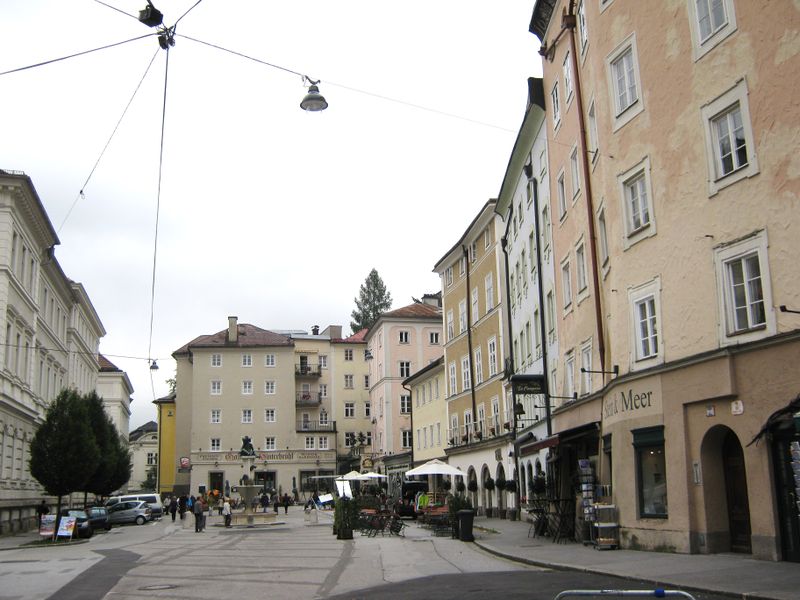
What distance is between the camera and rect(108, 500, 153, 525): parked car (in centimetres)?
5241

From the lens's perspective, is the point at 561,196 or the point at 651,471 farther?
the point at 561,196

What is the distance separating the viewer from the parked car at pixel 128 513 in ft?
172

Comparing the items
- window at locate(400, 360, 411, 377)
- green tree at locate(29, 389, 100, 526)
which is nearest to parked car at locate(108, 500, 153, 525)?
green tree at locate(29, 389, 100, 526)

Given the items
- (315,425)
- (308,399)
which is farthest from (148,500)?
(308,399)

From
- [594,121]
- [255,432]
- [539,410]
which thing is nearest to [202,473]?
[255,432]

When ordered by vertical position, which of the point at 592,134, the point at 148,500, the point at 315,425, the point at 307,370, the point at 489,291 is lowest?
the point at 148,500

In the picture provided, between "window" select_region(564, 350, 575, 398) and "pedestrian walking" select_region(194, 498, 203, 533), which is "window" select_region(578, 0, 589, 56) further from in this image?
"pedestrian walking" select_region(194, 498, 203, 533)

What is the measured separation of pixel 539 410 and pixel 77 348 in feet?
144

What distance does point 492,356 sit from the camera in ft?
152

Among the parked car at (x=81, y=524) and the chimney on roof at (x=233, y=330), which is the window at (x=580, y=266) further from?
the chimney on roof at (x=233, y=330)

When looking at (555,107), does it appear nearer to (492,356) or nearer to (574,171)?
(574,171)

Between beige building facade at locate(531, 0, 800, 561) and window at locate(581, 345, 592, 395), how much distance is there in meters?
0.80

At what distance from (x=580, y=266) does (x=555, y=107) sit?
20.6ft

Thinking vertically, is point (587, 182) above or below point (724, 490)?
above
